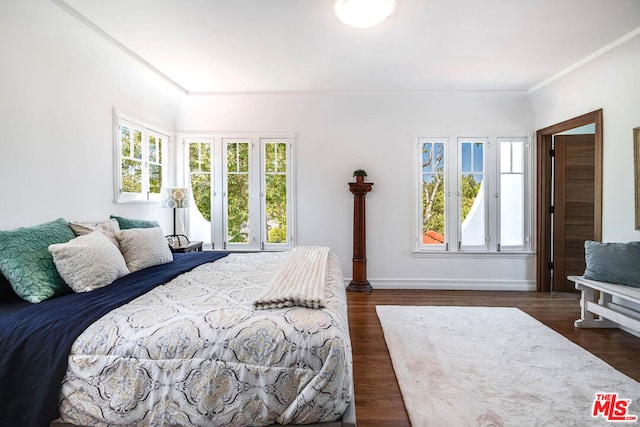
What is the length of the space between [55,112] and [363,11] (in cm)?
257

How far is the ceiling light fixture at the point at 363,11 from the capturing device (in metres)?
2.24

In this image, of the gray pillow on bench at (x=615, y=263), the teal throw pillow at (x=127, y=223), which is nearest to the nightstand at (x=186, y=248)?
the teal throw pillow at (x=127, y=223)

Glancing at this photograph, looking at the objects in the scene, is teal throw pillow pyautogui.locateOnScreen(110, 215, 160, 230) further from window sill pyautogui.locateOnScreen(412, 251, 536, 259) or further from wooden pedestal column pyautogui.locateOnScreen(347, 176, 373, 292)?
window sill pyautogui.locateOnScreen(412, 251, 536, 259)

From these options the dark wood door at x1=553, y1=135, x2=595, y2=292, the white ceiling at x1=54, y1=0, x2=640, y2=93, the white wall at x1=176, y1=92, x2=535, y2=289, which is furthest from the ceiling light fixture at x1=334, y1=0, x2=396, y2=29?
the dark wood door at x1=553, y1=135, x2=595, y2=292

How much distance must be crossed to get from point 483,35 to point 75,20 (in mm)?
3460

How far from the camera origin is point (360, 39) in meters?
2.79

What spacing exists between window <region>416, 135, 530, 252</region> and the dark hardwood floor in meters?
0.71

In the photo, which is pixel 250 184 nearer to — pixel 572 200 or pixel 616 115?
pixel 616 115

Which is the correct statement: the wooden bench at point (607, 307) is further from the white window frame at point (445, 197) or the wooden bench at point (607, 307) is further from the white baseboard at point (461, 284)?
the white window frame at point (445, 197)

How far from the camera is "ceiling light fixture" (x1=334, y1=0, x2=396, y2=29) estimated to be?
2.24m

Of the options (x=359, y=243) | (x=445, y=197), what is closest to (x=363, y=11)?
(x=359, y=243)

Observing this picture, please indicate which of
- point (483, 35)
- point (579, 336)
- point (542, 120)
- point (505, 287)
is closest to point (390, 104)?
point (483, 35)

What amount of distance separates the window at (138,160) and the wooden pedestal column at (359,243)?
254 cm

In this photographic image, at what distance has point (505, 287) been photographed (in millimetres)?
4254
